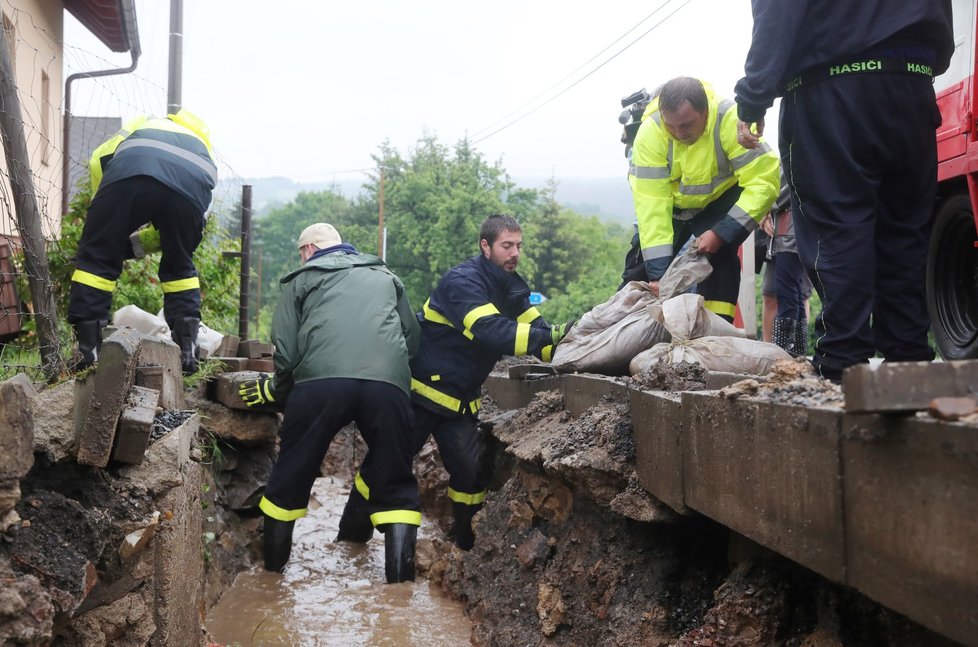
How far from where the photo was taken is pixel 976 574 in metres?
1.48

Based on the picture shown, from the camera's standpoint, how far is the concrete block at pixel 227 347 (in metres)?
6.52

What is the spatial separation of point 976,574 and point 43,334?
3.37 metres

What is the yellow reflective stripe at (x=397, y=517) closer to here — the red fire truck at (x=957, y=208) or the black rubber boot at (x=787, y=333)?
the black rubber boot at (x=787, y=333)

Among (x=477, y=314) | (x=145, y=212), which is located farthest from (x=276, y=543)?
(x=145, y=212)

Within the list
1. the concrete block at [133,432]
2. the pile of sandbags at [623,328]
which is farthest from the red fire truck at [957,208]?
the concrete block at [133,432]

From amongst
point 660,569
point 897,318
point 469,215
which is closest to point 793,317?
point 897,318

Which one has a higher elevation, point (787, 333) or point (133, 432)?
point (787, 333)

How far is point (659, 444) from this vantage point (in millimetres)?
3080

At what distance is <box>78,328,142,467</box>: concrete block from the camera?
2586 mm

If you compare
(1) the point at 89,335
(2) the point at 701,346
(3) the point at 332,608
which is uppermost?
(1) the point at 89,335

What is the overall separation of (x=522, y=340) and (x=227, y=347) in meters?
2.45

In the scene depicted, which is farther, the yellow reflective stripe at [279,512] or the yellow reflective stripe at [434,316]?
the yellow reflective stripe at [434,316]

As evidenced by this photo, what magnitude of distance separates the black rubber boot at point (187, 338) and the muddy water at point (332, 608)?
1.37 metres

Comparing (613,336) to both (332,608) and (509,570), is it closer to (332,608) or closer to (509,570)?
(509,570)
